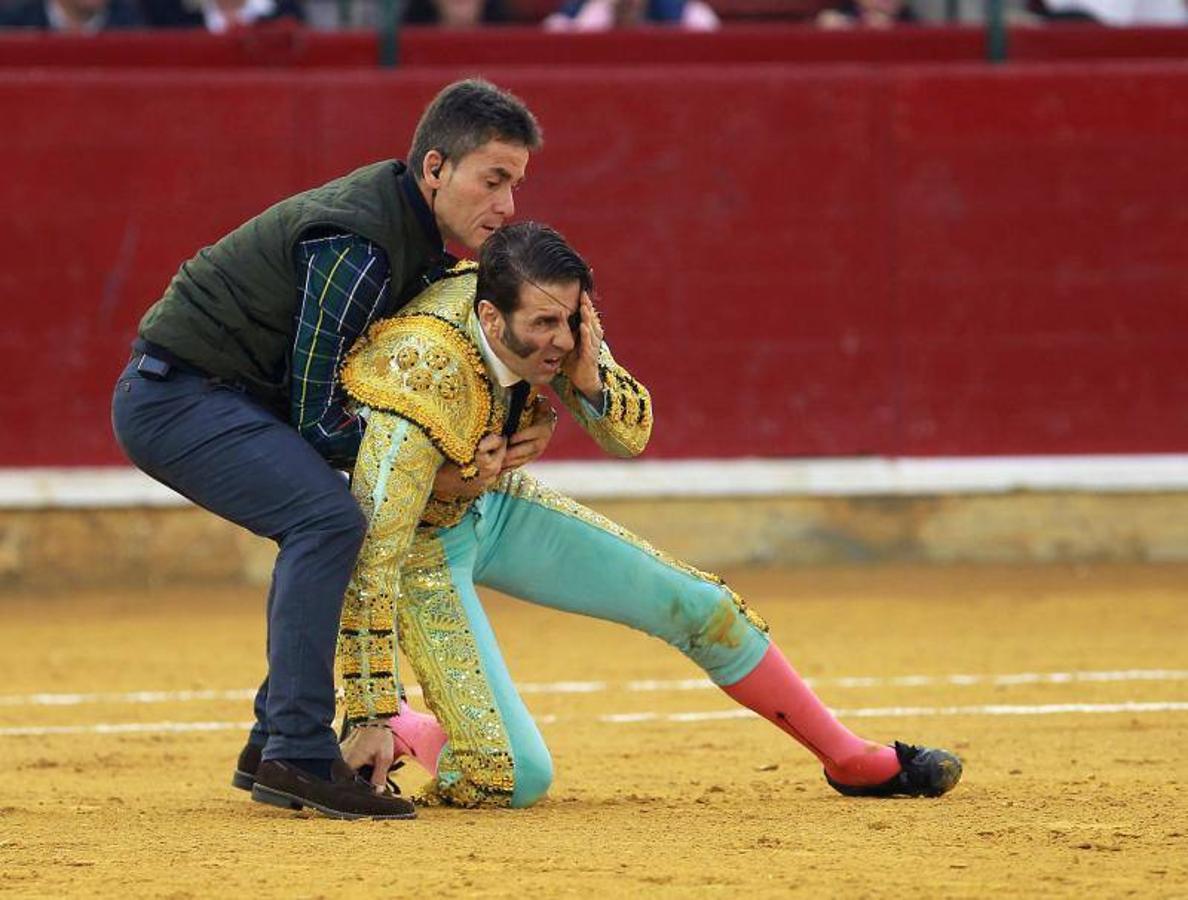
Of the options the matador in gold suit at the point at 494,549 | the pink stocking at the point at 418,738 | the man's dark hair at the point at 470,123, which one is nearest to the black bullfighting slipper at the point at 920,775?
the matador in gold suit at the point at 494,549

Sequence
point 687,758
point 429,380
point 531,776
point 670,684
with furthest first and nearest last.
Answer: point 670,684, point 687,758, point 531,776, point 429,380

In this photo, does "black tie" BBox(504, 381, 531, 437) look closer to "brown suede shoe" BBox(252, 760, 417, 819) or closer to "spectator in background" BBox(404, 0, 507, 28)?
"brown suede shoe" BBox(252, 760, 417, 819)

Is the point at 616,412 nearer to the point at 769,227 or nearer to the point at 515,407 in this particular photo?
the point at 515,407

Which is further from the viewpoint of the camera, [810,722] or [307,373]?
[810,722]

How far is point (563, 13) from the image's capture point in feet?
33.8

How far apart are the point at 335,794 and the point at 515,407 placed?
0.86 meters

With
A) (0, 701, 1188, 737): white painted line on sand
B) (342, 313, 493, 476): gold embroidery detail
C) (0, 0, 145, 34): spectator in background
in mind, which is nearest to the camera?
(342, 313, 493, 476): gold embroidery detail

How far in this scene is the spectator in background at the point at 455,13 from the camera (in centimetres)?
996

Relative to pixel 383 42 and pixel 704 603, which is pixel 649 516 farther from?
pixel 704 603

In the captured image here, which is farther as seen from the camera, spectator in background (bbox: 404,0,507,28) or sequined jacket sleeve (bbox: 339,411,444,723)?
spectator in background (bbox: 404,0,507,28)

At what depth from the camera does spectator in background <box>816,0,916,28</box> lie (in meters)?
10.2

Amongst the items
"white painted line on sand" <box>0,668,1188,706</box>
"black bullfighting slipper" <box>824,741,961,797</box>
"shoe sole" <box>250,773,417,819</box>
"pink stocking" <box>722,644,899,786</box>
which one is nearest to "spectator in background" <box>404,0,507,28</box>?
"white painted line on sand" <box>0,668,1188,706</box>

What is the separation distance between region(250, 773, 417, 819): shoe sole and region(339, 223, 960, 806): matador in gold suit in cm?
20

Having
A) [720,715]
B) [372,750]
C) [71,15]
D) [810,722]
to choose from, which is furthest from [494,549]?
[71,15]
